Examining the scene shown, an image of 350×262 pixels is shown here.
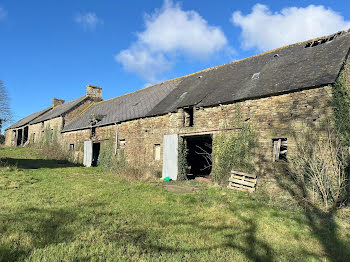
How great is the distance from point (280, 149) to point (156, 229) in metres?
6.25

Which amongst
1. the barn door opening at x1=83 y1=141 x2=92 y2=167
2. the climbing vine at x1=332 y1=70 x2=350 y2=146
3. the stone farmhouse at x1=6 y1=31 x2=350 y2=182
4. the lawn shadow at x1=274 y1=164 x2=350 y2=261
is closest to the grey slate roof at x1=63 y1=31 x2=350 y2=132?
the stone farmhouse at x1=6 y1=31 x2=350 y2=182

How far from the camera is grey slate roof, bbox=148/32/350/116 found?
9.15 metres

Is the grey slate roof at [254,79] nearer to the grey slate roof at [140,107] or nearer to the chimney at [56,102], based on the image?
the grey slate roof at [140,107]

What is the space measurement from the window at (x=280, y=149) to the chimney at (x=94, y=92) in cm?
2304

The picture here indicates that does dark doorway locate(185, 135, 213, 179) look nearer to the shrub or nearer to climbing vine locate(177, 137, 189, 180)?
climbing vine locate(177, 137, 189, 180)

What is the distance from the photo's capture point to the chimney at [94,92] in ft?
89.4

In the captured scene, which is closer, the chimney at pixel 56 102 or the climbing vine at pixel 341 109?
the climbing vine at pixel 341 109

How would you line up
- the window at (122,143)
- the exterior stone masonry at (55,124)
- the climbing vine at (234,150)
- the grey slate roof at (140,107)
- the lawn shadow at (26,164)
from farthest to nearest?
the exterior stone masonry at (55,124) → the window at (122,143) → the grey slate roof at (140,107) → the lawn shadow at (26,164) → the climbing vine at (234,150)

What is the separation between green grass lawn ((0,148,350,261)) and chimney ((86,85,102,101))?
68.2 ft

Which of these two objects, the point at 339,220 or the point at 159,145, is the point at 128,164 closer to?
the point at 159,145

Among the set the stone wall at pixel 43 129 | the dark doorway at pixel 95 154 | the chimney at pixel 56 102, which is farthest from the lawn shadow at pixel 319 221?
the chimney at pixel 56 102

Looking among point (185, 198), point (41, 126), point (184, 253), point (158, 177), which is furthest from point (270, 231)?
point (41, 126)

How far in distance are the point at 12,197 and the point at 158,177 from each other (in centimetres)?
726

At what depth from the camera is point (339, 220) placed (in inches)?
243
